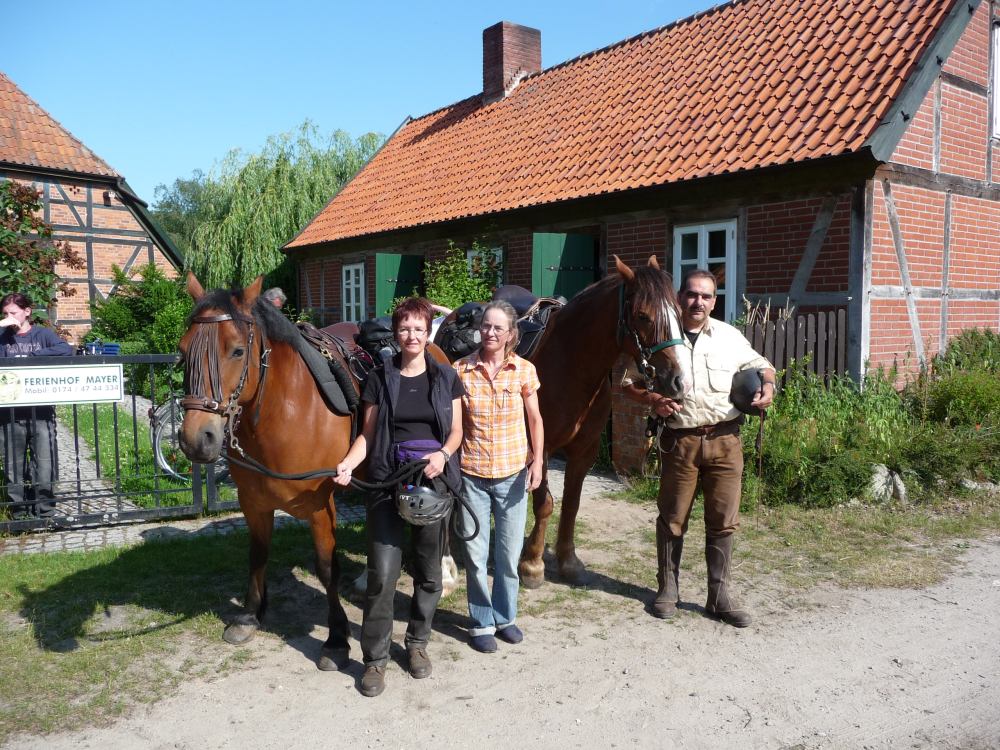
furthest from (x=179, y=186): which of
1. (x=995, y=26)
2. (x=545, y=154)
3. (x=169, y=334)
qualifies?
(x=995, y=26)

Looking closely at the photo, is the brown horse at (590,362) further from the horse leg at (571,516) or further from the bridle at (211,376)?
the bridle at (211,376)

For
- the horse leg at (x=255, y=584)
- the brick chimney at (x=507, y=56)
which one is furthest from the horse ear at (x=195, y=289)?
the brick chimney at (x=507, y=56)

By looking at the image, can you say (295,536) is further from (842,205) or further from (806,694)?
(842,205)

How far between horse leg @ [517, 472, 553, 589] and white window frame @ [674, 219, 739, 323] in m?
4.61

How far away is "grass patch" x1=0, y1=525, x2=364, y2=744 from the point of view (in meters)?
3.21

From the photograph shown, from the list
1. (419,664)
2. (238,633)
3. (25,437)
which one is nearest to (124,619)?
(238,633)

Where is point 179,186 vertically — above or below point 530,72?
above

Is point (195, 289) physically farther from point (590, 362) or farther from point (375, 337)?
point (590, 362)

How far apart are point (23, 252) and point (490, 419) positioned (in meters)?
6.52

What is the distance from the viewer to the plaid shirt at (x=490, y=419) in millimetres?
3580

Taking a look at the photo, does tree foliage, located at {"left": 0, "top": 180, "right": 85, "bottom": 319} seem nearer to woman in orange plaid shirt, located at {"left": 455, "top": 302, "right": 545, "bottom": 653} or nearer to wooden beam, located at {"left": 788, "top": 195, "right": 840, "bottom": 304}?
woman in orange plaid shirt, located at {"left": 455, "top": 302, "right": 545, "bottom": 653}

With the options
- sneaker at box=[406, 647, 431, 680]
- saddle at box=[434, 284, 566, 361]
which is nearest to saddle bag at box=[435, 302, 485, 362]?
saddle at box=[434, 284, 566, 361]

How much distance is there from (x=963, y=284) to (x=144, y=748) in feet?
31.4

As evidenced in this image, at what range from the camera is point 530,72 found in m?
15.8
